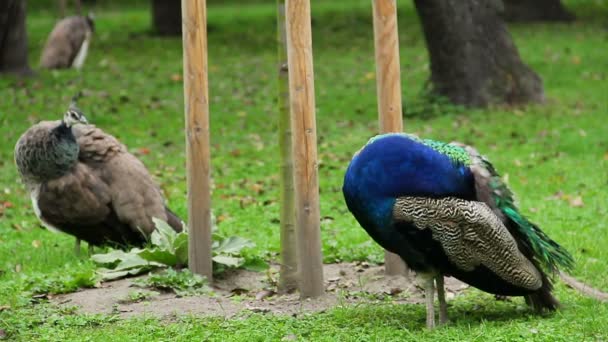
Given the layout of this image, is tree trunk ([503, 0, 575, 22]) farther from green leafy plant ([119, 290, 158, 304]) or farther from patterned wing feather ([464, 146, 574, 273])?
green leafy plant ([119, 290, 158, 304])

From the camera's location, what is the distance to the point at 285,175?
6.77 m

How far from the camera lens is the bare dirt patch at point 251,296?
6352 mm

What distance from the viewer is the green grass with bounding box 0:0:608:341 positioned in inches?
234

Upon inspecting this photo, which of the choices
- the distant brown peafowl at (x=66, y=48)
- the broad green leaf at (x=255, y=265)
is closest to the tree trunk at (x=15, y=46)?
the distant brown peafowl at (x=66, y=48)

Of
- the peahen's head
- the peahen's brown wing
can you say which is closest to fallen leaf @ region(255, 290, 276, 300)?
the peahen's brown wing

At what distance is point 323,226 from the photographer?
29.3 feet

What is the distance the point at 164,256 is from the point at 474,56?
7.37 meters

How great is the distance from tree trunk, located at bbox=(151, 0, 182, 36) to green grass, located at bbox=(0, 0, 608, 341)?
578mm

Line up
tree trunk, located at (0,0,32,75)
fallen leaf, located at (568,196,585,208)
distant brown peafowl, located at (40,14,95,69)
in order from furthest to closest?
distant brown peafowl, located at (40,14,95,69) < tree trunk, located at (0,0,32,75) < fallen leaf, located at (568,196,585,208)

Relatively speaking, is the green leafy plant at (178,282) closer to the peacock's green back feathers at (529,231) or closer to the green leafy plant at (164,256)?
the green leafy plant at (164,256)

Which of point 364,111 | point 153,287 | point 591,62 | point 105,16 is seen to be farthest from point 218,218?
point 105,16

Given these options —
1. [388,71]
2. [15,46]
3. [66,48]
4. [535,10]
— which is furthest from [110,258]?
[535,10]

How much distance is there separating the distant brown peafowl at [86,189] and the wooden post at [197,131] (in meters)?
1.20

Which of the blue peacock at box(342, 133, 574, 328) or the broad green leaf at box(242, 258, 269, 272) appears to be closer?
the blue peacock at box(342, 133, 574, 328)
